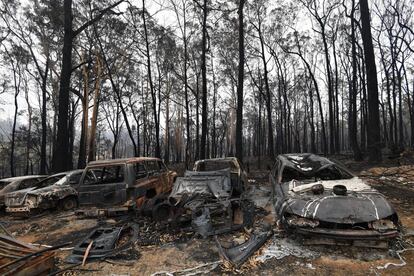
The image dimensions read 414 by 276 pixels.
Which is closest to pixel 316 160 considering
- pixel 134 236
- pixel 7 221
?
pixel 134 236

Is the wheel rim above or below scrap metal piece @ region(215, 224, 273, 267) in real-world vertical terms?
below

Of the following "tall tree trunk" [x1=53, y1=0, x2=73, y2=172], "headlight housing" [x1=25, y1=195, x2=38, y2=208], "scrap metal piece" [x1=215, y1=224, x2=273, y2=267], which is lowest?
"scrap metal piece" [x1=215, y1=224, x2=273, y2=267]

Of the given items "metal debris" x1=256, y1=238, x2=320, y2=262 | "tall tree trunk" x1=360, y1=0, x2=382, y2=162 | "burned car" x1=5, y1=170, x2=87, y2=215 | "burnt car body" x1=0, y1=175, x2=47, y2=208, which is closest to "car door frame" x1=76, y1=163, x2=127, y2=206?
"burned car" x1=5, y1=170, x2=87, y2=215

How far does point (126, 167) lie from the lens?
21.2 feet

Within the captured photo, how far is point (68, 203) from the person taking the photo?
8.68 meters

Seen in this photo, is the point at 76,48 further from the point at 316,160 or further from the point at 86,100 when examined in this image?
the point at 316,160

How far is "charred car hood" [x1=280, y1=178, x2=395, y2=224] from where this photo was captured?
369 cm

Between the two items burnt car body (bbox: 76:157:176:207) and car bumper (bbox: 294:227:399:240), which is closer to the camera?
car bumper (bbox: 294:227:399:240)

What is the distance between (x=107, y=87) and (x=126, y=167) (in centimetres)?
2093

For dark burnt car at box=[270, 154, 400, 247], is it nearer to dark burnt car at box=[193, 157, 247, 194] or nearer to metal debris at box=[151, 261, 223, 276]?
metal debris at box=[151, 261, 223, 276]

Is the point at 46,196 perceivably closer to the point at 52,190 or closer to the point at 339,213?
the point at 52,190

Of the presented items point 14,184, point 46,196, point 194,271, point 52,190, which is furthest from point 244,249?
point 14,184

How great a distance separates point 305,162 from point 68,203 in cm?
794

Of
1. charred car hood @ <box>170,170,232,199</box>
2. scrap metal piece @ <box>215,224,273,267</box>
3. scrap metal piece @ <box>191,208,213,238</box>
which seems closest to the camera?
scrap metal piece @ <box>215,224,273,267</box>
